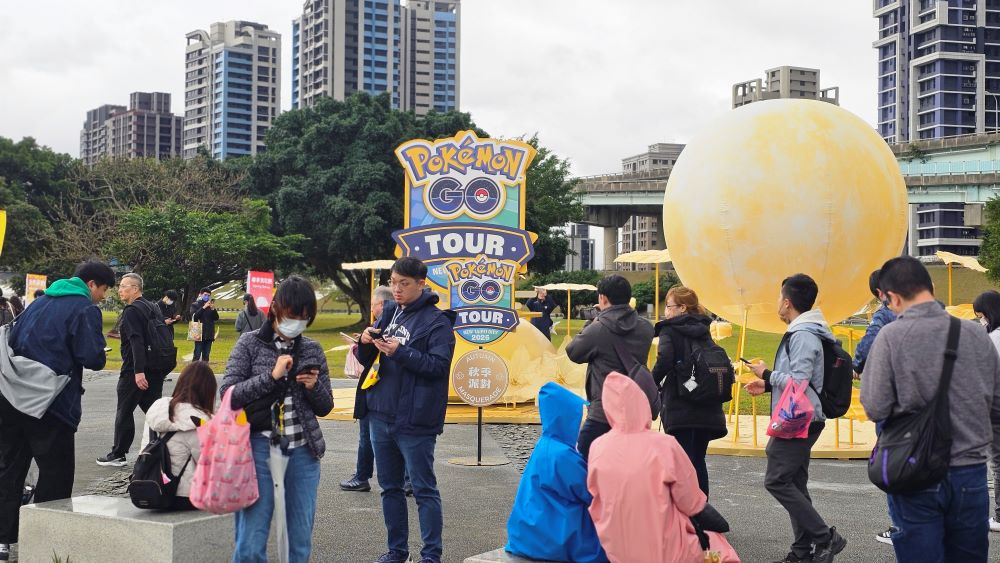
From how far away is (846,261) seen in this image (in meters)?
9.50

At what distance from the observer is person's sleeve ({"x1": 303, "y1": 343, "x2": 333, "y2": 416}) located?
4672 millimetres

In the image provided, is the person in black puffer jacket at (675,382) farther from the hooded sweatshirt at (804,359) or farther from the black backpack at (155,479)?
the black backpack at (155,479)

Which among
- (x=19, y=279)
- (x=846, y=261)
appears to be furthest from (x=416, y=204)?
(x=19, y=279)

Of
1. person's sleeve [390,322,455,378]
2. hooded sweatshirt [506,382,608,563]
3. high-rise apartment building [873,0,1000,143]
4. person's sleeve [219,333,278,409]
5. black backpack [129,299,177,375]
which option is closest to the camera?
person's sleeve [219,333,278,409]

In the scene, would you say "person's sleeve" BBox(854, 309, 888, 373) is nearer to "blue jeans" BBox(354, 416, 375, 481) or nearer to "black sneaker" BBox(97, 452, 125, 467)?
"blue jeans" BBox(354, 416, 375, 481)

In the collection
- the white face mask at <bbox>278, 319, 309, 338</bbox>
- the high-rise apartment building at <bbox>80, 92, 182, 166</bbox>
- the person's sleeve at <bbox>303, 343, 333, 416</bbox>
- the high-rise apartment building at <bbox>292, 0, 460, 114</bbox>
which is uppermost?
the high-rise apartment building at <bbox>292, 0, 460, 114</bbox>

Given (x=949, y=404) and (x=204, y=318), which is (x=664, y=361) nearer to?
(x=949, y=404)

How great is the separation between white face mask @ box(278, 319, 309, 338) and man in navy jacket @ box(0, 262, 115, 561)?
1944 millimetres

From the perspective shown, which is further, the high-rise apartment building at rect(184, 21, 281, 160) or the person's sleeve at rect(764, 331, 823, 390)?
the high-rise apartment building at rect(184, 21, 281, 160)

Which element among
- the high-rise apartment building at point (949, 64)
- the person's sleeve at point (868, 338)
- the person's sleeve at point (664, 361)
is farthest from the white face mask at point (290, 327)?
the high-rise apartment building at point (949, 64)

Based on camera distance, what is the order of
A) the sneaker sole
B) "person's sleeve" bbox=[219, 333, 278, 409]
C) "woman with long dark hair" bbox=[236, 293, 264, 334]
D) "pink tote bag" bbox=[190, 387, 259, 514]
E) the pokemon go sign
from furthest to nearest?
"woman with long dark hair" bbox=[236, 293, 264, 334], the pokemon go sign, the sneaker sole, "person's sleeve" bbox=[219, 333, 278, 409], "pink tote bag" bbox=[190, 387, 259, 514]

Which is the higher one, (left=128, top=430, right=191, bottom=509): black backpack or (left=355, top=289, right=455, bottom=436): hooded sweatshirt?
(left=355, top=289, right=455, bottom=436): hooded sweatshirt

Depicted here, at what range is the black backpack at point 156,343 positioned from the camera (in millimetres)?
8312

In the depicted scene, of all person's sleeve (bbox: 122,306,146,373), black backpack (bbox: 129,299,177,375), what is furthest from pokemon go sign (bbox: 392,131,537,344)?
person's sleeve (bbox: 122,306,146,373)
